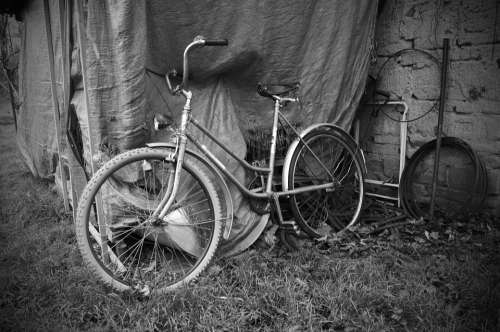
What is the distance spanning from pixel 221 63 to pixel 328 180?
1.46 m

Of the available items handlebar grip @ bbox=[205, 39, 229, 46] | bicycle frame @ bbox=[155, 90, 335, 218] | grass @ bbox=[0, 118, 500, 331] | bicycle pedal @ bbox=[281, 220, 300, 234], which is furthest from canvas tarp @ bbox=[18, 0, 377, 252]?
grass @ bbox=[0, 118, 500, 331]

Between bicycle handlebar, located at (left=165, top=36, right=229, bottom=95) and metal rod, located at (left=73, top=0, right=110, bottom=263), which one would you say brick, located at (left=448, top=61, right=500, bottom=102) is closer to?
bicycle handlebar, located at (left=165, top=36, right=229, bottom=95)

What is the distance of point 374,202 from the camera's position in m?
3.96

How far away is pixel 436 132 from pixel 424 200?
2.25ft

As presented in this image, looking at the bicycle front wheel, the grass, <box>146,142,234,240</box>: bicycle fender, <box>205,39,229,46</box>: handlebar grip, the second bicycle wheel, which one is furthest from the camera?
the second bicycle wheel

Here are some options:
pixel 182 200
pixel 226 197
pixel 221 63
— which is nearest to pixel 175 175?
pixel 182 200

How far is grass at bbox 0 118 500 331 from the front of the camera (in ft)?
6.87

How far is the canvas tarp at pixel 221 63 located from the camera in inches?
97.8

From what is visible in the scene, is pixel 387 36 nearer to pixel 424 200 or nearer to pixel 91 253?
pixel 424 200

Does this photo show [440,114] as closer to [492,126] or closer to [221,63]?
[492,126]

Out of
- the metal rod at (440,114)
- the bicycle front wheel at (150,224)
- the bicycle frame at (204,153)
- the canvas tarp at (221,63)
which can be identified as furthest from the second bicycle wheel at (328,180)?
the bicycle front wheel at (150,224)

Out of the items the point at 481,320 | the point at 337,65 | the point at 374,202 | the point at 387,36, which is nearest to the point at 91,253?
the point at 481,320

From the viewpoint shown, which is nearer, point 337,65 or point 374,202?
point 337,65

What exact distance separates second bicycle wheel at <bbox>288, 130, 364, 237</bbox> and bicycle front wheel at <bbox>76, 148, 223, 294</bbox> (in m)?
0.96
